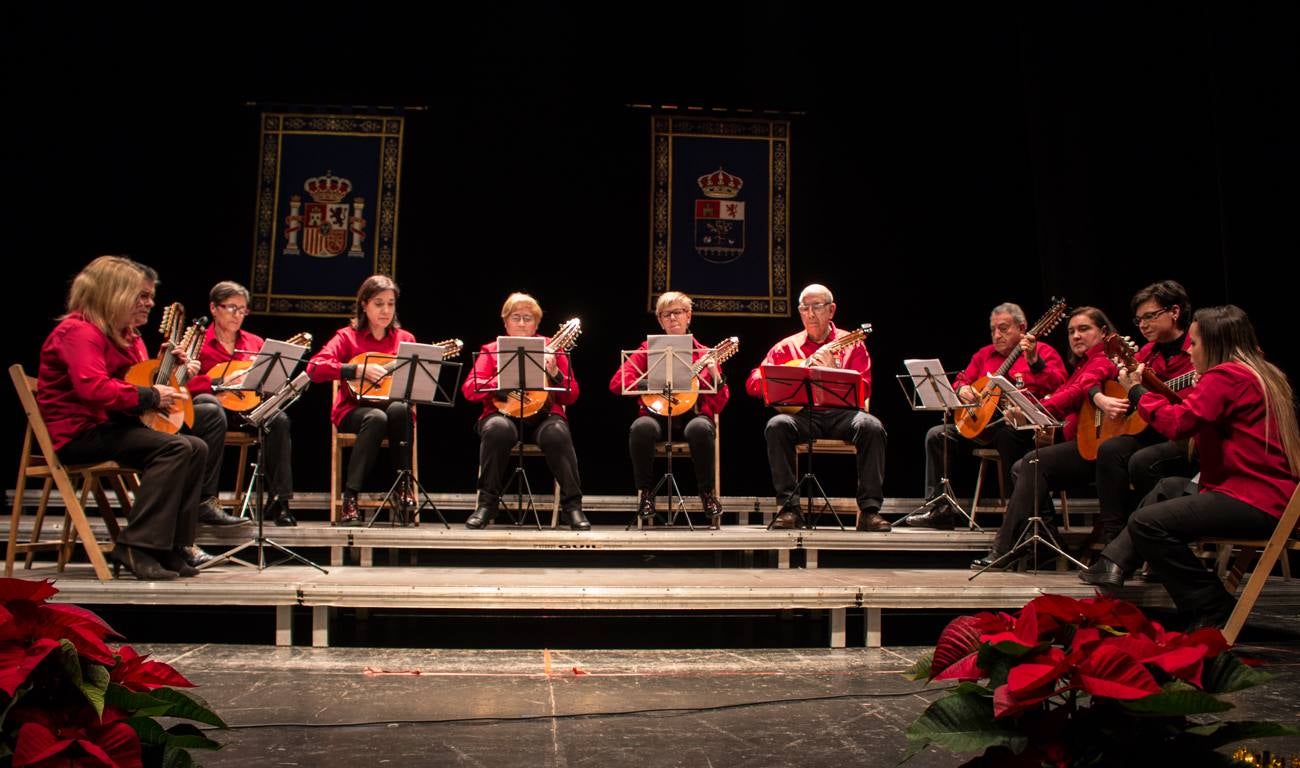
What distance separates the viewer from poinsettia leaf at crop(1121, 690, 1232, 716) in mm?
1121

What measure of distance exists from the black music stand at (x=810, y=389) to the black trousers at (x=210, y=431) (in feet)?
9.12

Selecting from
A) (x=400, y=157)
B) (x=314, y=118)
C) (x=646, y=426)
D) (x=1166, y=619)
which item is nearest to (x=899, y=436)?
(x=646, y=426)

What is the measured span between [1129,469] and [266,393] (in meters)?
4.11

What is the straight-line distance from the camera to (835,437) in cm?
559

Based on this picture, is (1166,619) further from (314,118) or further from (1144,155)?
(314,118)

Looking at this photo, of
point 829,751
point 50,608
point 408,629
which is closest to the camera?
point 50,608

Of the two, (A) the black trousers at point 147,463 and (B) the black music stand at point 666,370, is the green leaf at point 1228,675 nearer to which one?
(A) the black trousers at point 147,463

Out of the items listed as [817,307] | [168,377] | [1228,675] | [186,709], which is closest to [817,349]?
[817,307]

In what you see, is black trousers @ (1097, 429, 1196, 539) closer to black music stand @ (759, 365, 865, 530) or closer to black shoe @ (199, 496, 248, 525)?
black music stand @ (759, 365, 865, 530)

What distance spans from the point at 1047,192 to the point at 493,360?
4010 mm

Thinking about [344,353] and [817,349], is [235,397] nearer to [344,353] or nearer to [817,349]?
[344,353]

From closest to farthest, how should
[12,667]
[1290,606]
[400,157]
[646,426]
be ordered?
1. [12,667]
2. [1290,606]
3. [646,426]
4. [400,157]

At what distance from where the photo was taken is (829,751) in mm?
2381

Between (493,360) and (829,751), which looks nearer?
(829,751)
